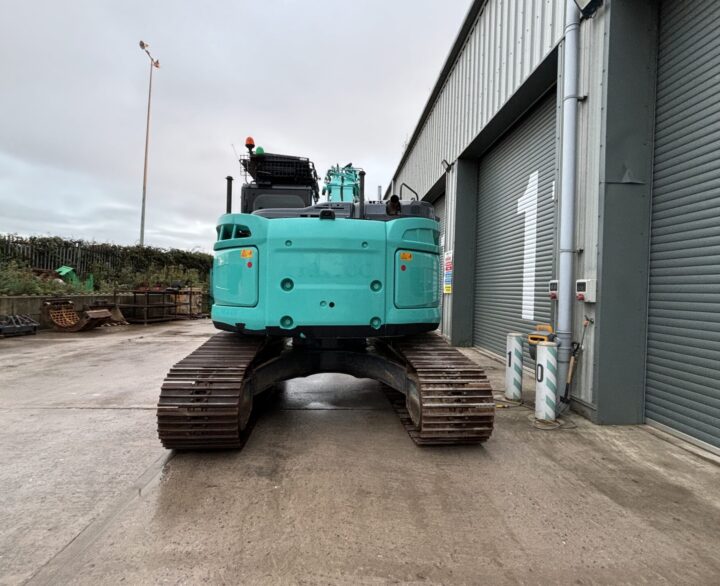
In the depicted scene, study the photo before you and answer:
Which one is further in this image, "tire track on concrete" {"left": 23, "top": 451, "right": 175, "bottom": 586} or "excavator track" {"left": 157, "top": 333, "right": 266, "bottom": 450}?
"excavator track" {"left": 157, "top": 333, "right": 266, "bottom": 450}

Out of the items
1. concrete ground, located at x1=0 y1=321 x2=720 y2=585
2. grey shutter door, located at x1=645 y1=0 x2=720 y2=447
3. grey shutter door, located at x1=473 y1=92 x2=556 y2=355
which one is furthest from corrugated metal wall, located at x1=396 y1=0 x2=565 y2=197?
concrete ground, located at x1=0 y1=321 x2=720 y2=585

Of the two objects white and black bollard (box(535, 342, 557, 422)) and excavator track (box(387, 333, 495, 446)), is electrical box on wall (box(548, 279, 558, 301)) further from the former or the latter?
excavator track (box(387, 333, 495, 446))

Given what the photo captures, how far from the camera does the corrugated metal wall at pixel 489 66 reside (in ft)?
19.1

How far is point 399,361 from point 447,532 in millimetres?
2158

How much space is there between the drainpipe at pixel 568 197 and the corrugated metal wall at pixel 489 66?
1.88 ft

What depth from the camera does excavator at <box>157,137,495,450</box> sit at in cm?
319

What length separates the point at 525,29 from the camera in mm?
6293

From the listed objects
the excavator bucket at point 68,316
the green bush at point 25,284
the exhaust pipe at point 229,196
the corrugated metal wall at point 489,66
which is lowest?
the excavator bucket at point 68,316

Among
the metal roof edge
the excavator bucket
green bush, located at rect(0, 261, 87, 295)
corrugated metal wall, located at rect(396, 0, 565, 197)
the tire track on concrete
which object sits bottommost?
the tire track on concrete

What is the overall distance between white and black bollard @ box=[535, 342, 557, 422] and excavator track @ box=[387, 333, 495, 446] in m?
1.21

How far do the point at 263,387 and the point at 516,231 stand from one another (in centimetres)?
554

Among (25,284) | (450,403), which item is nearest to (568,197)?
(450,403)

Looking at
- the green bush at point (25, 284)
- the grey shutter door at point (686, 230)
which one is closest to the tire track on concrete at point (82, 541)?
the grey shutter door at point (686, 230)

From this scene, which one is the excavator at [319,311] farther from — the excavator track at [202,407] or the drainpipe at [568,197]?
the drainpipe at [568,197]
